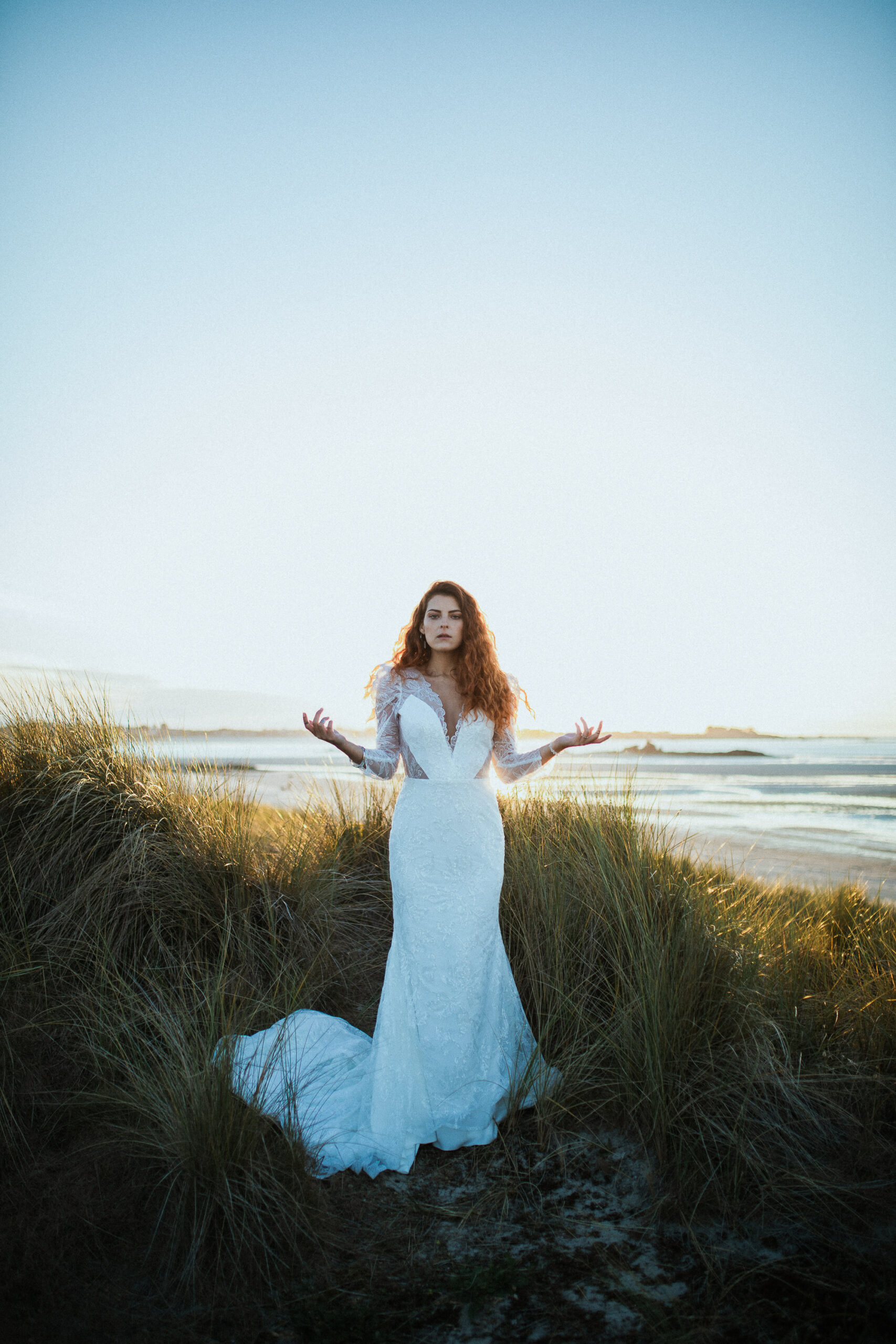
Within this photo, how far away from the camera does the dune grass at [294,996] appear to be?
8.63 feet

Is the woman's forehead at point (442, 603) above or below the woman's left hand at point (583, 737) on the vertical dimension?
above

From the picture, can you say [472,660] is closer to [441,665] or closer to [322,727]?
[441,665]

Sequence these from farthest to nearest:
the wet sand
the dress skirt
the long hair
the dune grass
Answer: the wet sand
the long hair
the dress skirt
the dune grass

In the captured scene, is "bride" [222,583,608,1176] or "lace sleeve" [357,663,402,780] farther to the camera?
"lace sleeve" [357,663,402,780]

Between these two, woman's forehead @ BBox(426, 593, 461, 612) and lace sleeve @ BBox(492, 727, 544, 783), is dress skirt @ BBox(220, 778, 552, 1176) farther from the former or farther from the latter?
woman's forehead @ BBox(426, 593, 461, 612)

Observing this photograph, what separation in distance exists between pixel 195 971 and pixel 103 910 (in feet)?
2.05

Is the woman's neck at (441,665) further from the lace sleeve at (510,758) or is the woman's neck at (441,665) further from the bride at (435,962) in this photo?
the lace sleeve at (510,758)

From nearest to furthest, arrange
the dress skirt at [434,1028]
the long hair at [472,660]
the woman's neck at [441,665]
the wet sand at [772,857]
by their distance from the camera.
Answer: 1. the dress skirt at [434,1028]
2. the long hair at [472,660]
3. the woman's neck at [441,665]
4. the wet sand at [772,857]

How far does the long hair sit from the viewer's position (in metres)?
3.95

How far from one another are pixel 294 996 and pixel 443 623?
1897mm

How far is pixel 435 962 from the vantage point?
3.54 meters

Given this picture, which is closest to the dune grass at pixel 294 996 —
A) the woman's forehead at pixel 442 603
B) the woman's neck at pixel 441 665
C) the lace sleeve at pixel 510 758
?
the lace sleeve at pixel 510 758

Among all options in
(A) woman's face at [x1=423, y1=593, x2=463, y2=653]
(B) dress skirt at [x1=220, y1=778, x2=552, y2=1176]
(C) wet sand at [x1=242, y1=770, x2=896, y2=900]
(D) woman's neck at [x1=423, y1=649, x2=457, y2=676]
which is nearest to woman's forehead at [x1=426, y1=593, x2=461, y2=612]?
(A) woman's face at [x1=423, y1=593, x2=463, y2=653]

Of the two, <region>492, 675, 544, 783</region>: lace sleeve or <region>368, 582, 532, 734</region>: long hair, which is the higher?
<region>368, 582, 532, 734</region>: long hair
